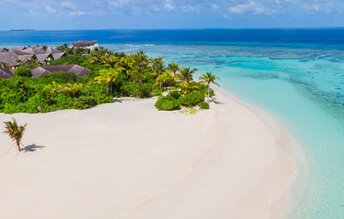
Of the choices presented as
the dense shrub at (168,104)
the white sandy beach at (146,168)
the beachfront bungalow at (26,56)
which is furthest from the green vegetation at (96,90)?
the beachfront bungalow at (26,56)

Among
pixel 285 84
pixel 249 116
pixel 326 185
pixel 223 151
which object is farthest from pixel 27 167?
pixel 285 84

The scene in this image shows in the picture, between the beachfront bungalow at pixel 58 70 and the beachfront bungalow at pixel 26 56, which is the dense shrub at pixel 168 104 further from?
the beachfront bungalow at pixel 26 56

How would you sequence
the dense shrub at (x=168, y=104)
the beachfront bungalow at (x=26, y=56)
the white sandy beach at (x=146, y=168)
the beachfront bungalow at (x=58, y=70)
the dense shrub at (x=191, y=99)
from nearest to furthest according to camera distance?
1. the white sandy beach at (x=146, y=168)
2. the dense shrub at (x=168, y=104)
3. the dense shrub at (x=191, y=99)
4. the beachfront bungalow at (x=58, y=70)
5. the beachfront bungalow at (x=26, y=56)

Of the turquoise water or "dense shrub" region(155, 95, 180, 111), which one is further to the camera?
"dense shrub" region(155, 95, 180, 111)

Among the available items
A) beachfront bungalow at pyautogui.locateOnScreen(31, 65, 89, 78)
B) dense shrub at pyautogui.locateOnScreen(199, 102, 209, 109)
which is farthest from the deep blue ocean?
beachfront bungalow at pyautogui.locateOnScreen(31, 65, 89, 78)

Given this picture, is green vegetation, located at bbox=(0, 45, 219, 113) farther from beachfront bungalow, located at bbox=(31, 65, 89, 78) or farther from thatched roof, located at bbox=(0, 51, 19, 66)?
thatched roof, located at bbox=(0, 51, 19, 66)

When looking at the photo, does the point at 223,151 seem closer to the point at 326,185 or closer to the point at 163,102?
the point at 326,185
